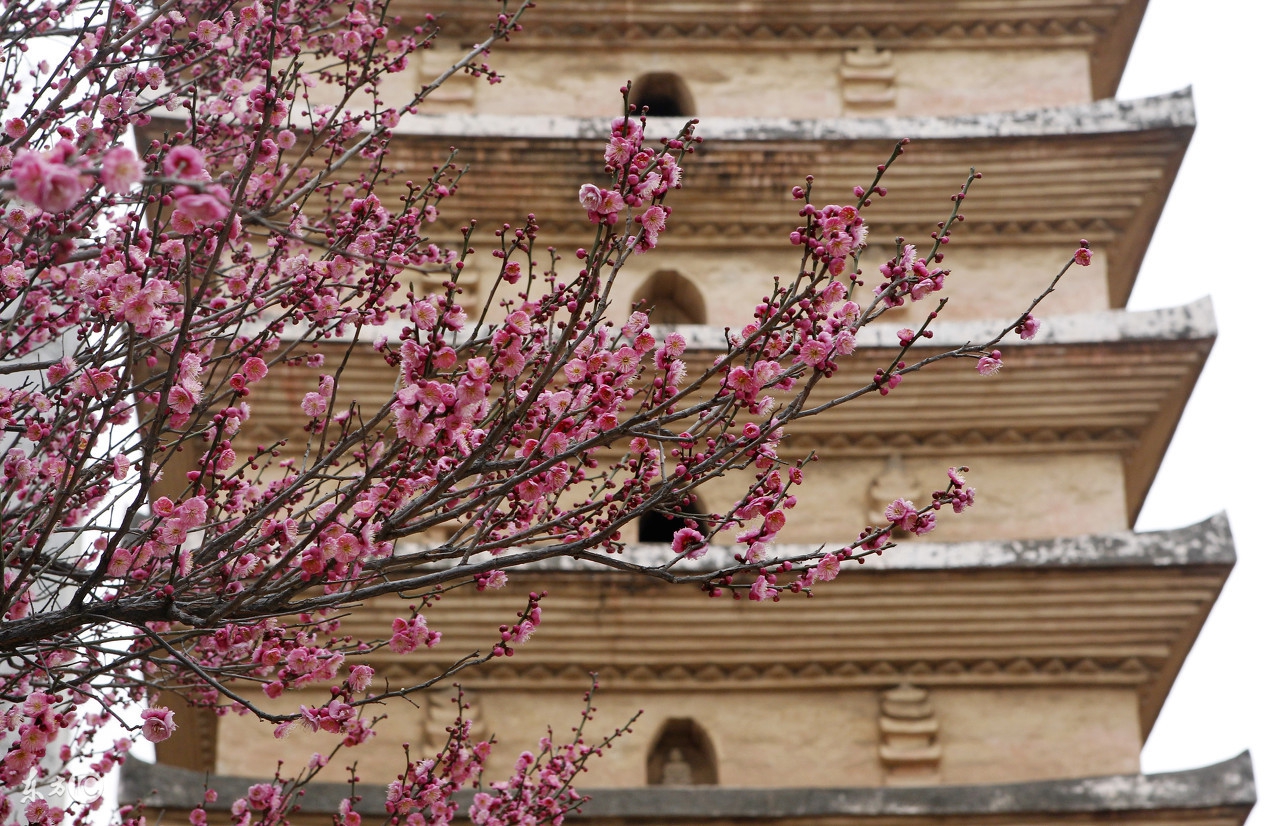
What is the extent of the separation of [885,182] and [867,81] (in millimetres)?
1197

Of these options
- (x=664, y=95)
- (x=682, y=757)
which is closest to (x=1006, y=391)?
(x=682, y=757)

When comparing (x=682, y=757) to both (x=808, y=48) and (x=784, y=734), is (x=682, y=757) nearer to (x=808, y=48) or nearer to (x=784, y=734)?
(x=784, y=734)

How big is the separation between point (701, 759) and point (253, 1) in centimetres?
539

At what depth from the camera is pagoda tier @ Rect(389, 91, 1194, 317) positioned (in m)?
9.58

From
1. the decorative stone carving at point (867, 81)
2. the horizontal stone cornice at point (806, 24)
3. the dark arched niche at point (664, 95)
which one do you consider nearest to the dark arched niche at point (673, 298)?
the dark arched niche at point (664, 95)

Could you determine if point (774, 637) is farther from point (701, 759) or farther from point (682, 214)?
point (682, 214)

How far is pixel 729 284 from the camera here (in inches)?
391

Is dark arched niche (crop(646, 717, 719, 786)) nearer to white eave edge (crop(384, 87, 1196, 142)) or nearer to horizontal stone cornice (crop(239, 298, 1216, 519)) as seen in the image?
horizontal stone cornice (crop(239, 298, 1216, 519))

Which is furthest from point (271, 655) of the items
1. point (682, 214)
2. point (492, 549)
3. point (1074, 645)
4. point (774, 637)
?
point (682, 214)

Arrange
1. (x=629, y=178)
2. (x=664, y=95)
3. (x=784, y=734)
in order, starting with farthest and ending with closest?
(x=664, y=95)
(x=784, y=734)
(x=629, y=178)

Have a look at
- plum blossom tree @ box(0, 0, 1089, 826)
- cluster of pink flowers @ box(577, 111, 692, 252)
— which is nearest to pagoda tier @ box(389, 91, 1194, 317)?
plum blossom tree @ box(0, 0, 1089, 826)

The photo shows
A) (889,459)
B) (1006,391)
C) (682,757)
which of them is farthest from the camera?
(889,459)

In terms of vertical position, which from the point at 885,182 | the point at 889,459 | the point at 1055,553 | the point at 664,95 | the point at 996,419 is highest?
the point at 664,95

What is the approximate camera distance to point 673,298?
10297 mm
